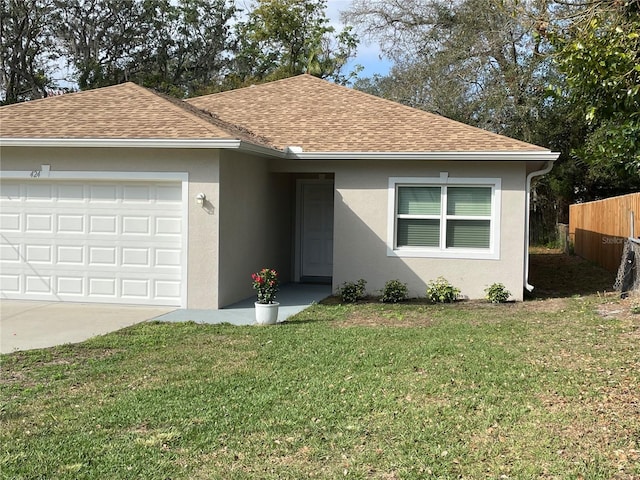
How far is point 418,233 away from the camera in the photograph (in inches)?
528

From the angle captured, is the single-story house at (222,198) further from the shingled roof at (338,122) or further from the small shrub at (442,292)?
the small shrub at (442,292)

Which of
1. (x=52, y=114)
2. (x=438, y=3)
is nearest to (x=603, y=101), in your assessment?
(x=52, y=114)

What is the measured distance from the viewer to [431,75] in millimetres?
26734

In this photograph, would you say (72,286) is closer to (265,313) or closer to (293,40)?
(265,313)

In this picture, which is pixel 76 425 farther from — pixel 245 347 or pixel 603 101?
pixel 603 101

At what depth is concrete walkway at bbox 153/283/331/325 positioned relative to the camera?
34.8 feet

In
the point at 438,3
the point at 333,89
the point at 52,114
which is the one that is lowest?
the point at 52,114

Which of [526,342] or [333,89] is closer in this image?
[526,342]

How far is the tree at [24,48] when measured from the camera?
34.5 metres

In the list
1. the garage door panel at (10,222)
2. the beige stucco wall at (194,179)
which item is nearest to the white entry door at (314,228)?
Answer: the beige stucco wall at (194,179)

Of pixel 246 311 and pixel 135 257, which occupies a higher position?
pixel 135 257

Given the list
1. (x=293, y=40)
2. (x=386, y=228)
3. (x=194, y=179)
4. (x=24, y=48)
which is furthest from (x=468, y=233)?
(x=24, y=48)

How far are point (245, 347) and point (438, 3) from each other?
79.3 ft

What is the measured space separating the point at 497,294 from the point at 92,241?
7.62 m
